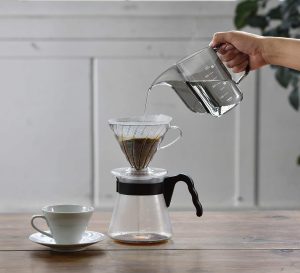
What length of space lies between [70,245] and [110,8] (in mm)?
2066

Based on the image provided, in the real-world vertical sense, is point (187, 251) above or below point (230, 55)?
below

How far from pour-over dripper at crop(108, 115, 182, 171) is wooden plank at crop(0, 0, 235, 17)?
186cm

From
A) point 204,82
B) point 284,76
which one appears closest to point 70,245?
point 204,82

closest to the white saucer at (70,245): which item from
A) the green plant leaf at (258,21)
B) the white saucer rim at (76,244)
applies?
the white saucer rim at (76,244)

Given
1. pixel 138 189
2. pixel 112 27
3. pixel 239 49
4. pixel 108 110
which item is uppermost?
pixel 112 27

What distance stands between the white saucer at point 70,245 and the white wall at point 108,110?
6.13 feet

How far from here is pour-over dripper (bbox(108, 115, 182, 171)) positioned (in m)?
1.56

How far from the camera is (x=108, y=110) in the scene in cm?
346

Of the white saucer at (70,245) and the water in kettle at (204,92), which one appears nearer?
the white saucer at (70,245)

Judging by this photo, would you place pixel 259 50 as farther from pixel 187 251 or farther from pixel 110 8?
pixel 110 8

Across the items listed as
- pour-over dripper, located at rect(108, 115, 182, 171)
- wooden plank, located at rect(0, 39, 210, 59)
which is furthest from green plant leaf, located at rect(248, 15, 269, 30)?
pour-over dripper, located at rect(108, 115, 182, 171)

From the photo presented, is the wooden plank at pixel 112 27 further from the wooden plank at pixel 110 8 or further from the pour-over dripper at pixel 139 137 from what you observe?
the pour-over dripper at pixel 139 137

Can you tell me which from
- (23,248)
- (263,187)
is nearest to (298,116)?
(263,187)

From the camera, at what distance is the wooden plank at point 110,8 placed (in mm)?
3359
